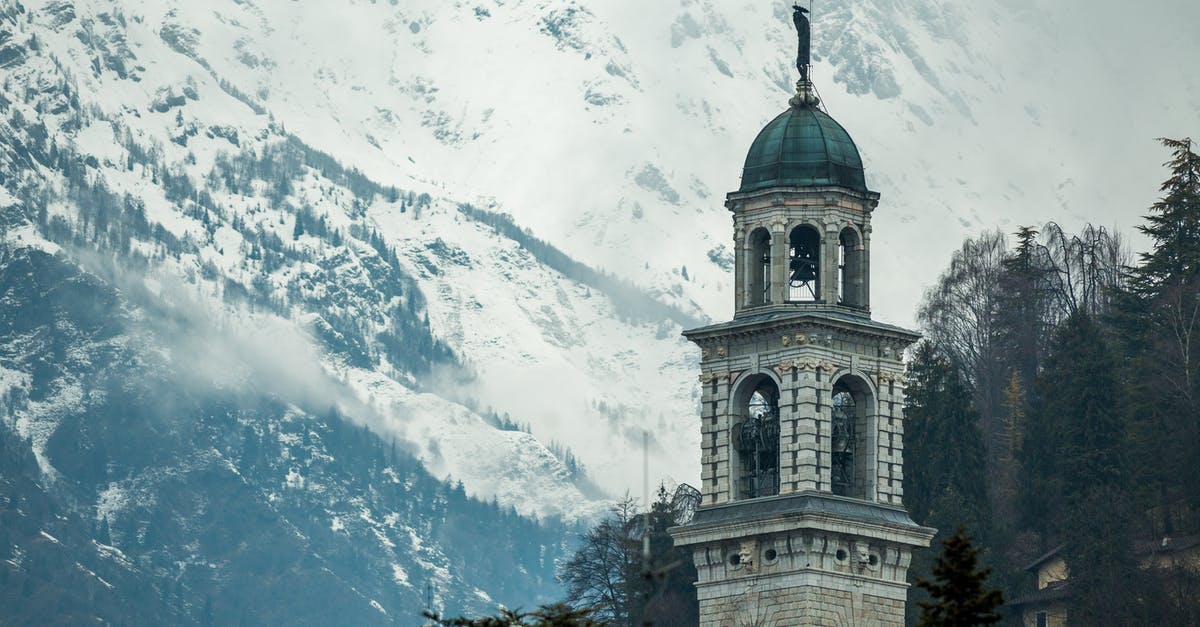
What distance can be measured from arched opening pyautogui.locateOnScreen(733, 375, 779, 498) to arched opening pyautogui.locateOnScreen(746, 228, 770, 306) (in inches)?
96.4

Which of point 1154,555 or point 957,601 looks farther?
point 1154,555

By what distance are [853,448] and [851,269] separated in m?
5.11

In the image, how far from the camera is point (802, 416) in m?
91.9

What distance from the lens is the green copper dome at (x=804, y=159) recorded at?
313ft

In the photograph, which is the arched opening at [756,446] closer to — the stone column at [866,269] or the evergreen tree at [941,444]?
the stone column at [866,269]

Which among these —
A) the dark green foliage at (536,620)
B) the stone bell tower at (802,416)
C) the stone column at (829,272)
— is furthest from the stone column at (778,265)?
the dark green foliage at (536,620)

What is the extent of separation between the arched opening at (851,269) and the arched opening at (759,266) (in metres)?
2.02

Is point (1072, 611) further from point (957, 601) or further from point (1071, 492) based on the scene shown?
point (957, 601)

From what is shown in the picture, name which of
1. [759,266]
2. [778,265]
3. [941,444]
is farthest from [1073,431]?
[778,265]

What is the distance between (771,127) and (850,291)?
17.6 ft

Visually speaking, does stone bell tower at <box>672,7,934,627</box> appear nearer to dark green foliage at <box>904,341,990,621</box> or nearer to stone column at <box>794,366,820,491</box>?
stone column at <box>794,366,820,491</box>

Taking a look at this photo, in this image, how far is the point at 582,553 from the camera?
427 feet

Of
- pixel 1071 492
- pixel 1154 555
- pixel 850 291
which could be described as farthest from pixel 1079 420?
pixel 850 291

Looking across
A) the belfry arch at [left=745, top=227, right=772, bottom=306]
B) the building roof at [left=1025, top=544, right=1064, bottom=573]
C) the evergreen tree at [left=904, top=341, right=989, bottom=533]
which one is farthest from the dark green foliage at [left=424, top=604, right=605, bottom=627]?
the building roof at [left=1025, top=544, right=1064, bottom=573]
